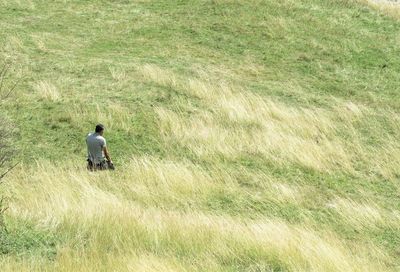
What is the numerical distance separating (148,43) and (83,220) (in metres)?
18.6

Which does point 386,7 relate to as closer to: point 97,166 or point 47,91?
point 47,91

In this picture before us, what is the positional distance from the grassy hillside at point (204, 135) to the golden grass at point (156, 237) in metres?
0.03

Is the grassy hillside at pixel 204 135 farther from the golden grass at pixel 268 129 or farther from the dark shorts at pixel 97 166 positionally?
the dark shorts at pixel 97 166

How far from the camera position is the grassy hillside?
7164 mm

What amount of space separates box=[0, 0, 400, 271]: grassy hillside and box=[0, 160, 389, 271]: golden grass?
0.03 meters

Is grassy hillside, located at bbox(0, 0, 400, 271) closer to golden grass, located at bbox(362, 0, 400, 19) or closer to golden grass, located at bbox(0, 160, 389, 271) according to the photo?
golden grass, located at bbox(0, 160, 389, 271)

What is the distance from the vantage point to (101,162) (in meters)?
12.4

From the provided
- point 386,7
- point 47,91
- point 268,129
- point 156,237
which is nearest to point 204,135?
point 268,129

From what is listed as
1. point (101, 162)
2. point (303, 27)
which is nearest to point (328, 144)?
point (101, 162)

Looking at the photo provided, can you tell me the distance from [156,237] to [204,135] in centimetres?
809

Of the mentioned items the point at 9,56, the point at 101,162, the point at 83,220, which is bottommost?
the point at 9,56

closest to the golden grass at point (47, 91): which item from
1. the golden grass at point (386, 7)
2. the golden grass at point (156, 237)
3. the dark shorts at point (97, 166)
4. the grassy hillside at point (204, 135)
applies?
→ the grassy hillside at point (204, 135)

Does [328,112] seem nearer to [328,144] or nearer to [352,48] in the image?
[328,144]

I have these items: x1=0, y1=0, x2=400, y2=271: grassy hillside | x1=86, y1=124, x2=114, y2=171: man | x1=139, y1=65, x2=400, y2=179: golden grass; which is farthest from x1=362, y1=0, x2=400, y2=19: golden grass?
x1=86, y1=124, x2=114, y2=171: man
